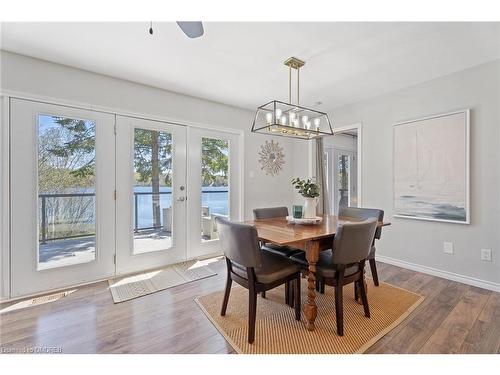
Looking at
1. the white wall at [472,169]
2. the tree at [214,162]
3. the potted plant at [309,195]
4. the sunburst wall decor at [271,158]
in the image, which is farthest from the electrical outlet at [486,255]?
the tree at [214,162]

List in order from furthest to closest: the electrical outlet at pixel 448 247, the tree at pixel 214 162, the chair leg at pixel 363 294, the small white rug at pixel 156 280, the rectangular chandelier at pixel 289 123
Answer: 1. the tree at pixel 214 162
2. the electrical outlet at pixel 448 247
3. the small white rug at pixel 156 280
4. the rectangular chandelier at pixel 289 123
5. the chair leg at pixel 363 294

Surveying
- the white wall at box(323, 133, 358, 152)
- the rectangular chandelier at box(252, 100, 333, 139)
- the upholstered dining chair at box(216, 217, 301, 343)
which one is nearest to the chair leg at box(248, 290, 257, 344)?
the upholstered dining chair at box(216, 217, 301, 343)

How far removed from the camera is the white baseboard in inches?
98.7

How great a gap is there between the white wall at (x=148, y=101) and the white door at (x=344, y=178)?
141 centimetres

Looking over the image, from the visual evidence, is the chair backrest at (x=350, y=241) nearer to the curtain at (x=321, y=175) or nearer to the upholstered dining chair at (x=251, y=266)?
the upholstered dining chair at (x=251, y=266)

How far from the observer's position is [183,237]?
3.42m

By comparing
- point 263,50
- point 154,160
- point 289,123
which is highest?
point 263,50

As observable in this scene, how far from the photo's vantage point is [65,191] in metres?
2.56

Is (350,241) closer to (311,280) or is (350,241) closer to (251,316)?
(311,280)

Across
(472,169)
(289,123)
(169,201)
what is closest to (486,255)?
(472,169)

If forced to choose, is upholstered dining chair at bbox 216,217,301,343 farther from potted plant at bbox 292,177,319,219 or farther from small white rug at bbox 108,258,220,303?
small white rug at bbox 108,258,220,303

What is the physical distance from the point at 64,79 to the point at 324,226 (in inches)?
119

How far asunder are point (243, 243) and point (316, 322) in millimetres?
938

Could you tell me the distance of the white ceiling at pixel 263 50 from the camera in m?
1.96
